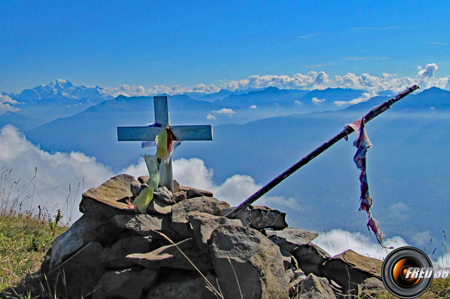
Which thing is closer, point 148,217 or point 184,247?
point 184,247

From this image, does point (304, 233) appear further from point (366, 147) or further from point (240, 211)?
point (366, 147)

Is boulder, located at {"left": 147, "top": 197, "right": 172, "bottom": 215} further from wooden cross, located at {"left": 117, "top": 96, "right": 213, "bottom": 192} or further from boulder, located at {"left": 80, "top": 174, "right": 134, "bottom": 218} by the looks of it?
wooden cross, located at {"left": 117, "top": 96, "right": 213, "bottom": 192}

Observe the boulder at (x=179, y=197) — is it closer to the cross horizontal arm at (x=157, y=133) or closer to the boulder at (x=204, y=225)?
the boulder at (x=204, y=225)

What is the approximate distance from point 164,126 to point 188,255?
2.20 metres

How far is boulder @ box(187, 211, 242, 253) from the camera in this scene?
456cm

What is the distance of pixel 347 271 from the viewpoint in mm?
5285

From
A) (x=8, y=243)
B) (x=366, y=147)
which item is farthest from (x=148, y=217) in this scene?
(x=8, y=243)

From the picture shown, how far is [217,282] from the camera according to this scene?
4.19 metres

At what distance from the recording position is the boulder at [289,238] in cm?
524

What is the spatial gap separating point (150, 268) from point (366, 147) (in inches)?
121

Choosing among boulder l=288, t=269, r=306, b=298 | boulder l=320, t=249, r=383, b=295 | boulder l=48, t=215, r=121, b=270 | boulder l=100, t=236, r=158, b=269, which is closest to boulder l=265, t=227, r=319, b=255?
boulder l=288, t=269, r=306, b=298

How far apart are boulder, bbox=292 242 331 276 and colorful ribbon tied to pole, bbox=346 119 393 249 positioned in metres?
0.95

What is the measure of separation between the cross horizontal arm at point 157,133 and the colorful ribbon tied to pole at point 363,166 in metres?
2.16

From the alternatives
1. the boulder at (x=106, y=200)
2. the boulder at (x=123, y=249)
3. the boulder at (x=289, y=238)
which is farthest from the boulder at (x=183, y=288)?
the boulder at (x=289, y=238)
